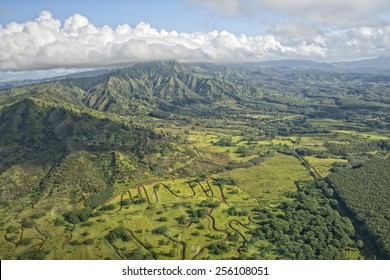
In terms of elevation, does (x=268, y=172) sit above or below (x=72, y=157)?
below

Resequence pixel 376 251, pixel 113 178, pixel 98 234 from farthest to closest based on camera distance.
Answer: pixel 113 178, pixel 98 234, pixel 376 251

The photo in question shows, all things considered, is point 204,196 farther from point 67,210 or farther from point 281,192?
point 67,210

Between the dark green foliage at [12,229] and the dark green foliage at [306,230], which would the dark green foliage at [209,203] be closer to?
the dark green foliage at [306,230]

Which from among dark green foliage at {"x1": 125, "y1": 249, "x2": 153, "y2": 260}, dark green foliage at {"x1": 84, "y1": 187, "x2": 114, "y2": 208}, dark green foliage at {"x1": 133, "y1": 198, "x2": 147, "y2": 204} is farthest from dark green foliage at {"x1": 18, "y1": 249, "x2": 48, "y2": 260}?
dark green foliage at {"x1": 133, "y1": 198, "x2": 147, "y2": 204}

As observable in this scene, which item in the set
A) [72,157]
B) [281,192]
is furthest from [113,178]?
[281,192]

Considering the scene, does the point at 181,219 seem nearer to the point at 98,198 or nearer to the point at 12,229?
the point at 98,198

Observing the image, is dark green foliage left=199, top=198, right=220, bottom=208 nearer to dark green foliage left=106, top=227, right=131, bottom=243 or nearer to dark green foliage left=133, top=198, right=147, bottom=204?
dark green foliage left=133, top=198, right=147, bottom=204

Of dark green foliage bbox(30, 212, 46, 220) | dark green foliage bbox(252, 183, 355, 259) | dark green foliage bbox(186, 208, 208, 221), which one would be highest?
dark green foliage bbox(30, 212, 46, 220)
